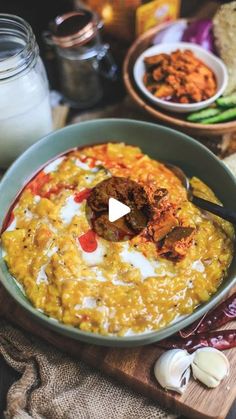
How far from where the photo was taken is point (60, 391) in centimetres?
273

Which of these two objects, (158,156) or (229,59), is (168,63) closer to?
(229,59)

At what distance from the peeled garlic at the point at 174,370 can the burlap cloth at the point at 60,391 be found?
0.17m

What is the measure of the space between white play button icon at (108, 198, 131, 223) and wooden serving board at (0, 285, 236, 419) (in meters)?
0.67

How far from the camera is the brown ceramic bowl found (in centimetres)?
344

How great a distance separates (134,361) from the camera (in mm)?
2730

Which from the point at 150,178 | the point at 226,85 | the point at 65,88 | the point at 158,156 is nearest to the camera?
the point at 150,178

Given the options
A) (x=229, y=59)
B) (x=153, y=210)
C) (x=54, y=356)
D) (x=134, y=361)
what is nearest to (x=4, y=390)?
(x=54, y=356)

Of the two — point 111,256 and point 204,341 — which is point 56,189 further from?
point 204,341

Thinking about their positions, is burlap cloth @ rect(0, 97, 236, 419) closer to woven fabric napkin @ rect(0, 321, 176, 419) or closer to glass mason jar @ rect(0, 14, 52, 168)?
woven fabric napkin @ rect(0, 321, 176, 419)

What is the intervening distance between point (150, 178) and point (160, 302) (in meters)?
0.77

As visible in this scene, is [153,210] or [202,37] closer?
[153,210]

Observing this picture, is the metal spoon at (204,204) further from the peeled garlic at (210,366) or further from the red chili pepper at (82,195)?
the peeled garlic at (210,366)

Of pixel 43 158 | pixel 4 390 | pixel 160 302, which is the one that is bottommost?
pixel 4 390

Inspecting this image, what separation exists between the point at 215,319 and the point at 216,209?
1.87ft
